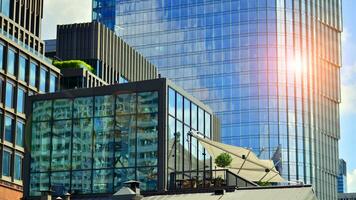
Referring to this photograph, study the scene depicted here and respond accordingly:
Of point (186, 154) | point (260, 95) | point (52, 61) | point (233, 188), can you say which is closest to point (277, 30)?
point (260, 95)

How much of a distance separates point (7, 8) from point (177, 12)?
247ft

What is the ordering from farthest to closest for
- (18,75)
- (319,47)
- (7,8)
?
(319,47) → (7,8) → (18,75)

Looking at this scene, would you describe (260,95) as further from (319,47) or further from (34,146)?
(34,146)

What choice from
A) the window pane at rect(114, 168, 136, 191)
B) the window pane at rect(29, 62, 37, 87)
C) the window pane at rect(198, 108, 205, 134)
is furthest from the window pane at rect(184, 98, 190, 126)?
the window pane at rect(29, 62, 37, 87)

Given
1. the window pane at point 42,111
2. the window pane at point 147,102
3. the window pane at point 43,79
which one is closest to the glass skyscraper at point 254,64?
the window pane at point 43,79

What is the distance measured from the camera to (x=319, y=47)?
185 m

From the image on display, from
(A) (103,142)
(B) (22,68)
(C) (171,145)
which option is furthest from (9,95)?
(C) (171,145)

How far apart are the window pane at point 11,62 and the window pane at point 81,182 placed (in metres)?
39.5

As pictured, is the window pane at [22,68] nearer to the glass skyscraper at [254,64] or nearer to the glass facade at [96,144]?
the glass facade at [96,144]

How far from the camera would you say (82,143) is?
64.0 m

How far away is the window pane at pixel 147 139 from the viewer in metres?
62.0

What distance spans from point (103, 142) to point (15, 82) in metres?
40.6

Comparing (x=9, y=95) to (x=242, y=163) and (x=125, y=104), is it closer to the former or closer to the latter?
(x=125, y=104)

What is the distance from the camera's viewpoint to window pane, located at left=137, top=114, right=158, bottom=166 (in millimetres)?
62031
